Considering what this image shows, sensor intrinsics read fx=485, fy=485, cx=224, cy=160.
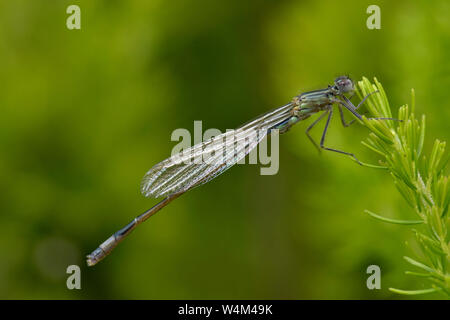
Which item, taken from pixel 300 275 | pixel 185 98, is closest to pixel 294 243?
pixel 300 275

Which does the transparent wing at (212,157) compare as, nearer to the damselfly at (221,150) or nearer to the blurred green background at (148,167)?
the damselfly at (221,150)

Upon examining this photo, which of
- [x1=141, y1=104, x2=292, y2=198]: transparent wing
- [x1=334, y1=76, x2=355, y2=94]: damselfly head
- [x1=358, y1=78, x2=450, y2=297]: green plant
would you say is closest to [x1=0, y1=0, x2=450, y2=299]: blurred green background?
[x1=334, y1=76, x2=355, y2=94]: damselfly head

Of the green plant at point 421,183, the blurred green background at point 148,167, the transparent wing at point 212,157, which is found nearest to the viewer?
the green plant at point 421,183

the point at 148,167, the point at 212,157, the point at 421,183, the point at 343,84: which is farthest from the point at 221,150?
the point at 421,183

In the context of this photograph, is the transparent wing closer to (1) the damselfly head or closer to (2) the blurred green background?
(2) the blurred green background

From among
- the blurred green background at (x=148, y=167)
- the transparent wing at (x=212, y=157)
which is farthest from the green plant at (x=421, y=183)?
the transparent wing at (x=212, y=157)

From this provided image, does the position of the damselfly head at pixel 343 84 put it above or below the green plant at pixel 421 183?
above

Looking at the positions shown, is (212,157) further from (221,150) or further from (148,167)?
(148,167)
